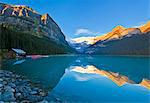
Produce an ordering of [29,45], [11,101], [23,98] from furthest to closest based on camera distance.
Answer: [29,45], [23,98], [11,101]

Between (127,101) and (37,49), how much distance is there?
320 ft

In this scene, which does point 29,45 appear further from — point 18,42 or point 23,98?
point 23,98

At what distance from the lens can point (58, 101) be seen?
11305mm

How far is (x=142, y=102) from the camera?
12148mm

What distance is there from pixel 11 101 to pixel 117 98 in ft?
20.5

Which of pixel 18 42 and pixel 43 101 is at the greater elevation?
pixel 18 42

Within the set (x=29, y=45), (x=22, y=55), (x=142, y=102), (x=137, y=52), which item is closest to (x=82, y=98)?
(x=142, y=102)

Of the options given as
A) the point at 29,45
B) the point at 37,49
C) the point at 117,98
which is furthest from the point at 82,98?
the point at 37,49

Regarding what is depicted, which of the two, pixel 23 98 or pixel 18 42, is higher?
pixel 18 42

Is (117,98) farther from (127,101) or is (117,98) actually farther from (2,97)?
(2,97)

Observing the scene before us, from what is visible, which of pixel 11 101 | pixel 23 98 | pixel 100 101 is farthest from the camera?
pixel 100 101

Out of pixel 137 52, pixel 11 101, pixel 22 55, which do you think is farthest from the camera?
pixel 137 52

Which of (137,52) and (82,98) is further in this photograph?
(137,52)

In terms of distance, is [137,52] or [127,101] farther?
[137,52]
